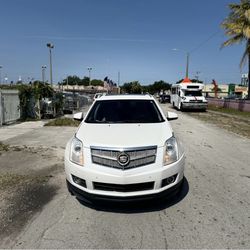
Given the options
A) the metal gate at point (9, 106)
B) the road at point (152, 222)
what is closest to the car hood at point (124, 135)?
the road at point (152, 222)

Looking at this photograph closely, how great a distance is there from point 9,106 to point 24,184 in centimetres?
1032

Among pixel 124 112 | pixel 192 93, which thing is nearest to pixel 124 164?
pixel 124 112

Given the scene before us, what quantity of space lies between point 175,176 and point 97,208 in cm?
125

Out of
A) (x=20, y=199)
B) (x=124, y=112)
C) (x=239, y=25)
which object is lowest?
(x=20, y=199)

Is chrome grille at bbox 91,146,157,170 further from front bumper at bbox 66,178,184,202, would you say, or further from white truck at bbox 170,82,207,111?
white truck at bbox 170,82,207,111

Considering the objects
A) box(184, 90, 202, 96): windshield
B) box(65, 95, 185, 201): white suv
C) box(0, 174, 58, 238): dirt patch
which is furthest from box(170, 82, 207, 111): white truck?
box(65, 95, 185, 201): white suv

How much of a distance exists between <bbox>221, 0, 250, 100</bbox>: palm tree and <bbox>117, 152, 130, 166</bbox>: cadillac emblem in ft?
79.4

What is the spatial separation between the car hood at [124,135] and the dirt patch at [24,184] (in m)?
1.30

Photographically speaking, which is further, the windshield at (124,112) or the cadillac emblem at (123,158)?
the windshield at (124,112)

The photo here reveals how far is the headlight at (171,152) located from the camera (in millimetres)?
3741

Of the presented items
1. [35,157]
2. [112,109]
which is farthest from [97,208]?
[35,157]

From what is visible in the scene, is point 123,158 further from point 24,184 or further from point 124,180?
point 24,184

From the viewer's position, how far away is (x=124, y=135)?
4004 millimetres

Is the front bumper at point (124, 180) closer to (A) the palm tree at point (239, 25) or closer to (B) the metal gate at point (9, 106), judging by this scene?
(B) the metal gate at point (9, 106)
